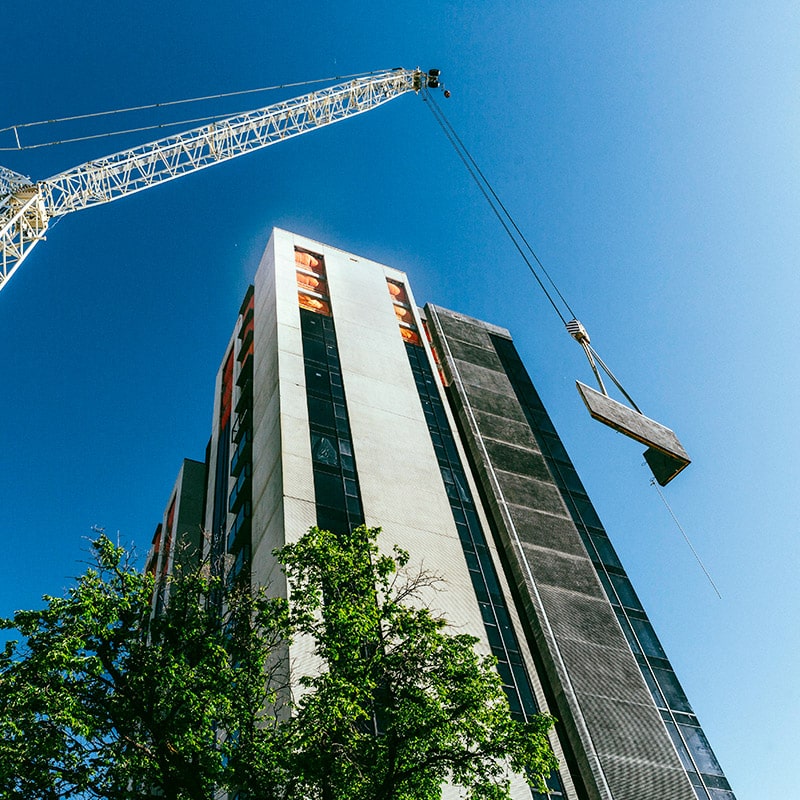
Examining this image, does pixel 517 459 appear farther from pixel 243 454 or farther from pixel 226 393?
pixel 226 393

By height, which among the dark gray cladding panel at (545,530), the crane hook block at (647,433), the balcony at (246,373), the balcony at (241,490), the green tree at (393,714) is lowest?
the green tree at (393,714)

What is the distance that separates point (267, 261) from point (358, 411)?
1707cm

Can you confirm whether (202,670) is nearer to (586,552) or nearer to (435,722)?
(435,722)

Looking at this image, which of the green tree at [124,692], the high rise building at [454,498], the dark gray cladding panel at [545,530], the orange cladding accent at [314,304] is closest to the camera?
the green tree at [124,692]

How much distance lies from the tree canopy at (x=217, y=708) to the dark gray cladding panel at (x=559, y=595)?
1474cm

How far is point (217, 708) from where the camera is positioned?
14555 millimetres

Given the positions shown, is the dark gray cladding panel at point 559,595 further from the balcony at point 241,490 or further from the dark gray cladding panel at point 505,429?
the balcony at point 241,490

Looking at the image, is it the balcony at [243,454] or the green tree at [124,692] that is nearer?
the green tree at [124,692]

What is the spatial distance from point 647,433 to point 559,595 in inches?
574

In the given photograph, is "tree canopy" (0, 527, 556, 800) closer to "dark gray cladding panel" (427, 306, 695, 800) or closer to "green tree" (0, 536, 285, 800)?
"green tree" (0, 536, 285, 800)

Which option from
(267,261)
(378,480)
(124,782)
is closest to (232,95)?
(267,261)

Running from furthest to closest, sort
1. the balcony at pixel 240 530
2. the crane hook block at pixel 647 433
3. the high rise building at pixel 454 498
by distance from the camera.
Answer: the balcony at pixel 240 530
the high rise building at pixel 454 498
the crane hook block at pixel 647 433

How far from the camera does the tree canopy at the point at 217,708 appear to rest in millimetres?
13195

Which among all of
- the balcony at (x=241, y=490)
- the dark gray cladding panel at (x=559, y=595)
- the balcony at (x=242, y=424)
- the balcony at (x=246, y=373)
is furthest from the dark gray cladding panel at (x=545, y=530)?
the balcony at (x=246, y=373)
